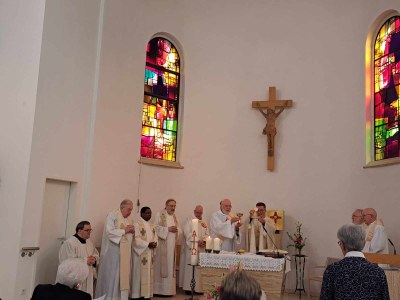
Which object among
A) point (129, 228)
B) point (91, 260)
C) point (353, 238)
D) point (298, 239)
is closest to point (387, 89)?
point (298, 239)

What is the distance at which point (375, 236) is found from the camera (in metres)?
8.62

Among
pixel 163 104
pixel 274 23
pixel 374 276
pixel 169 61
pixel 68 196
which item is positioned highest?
pixel 274 23

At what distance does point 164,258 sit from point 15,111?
13.3 ft

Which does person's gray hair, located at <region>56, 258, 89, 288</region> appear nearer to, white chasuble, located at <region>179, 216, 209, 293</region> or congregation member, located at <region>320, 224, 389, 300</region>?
congregation member, located at <region>320, 224, 389, 300</region>

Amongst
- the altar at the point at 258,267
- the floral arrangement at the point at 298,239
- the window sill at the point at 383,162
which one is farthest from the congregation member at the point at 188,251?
the window sill at the point at 383,162

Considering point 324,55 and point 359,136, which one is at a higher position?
point 324,55

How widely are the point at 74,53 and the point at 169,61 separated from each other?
11.1ft

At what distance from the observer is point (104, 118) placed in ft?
31.0

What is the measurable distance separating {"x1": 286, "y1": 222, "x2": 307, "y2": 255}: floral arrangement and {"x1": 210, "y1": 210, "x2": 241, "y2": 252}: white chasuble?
1.28m

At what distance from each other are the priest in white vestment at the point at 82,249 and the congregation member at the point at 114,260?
405 millimetres

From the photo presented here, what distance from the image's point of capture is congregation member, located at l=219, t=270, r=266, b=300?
2.31 m

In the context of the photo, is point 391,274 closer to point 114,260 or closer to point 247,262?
point 247,262

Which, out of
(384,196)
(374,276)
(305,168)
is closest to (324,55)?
(305,168)

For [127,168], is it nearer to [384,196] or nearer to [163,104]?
[163,104]
